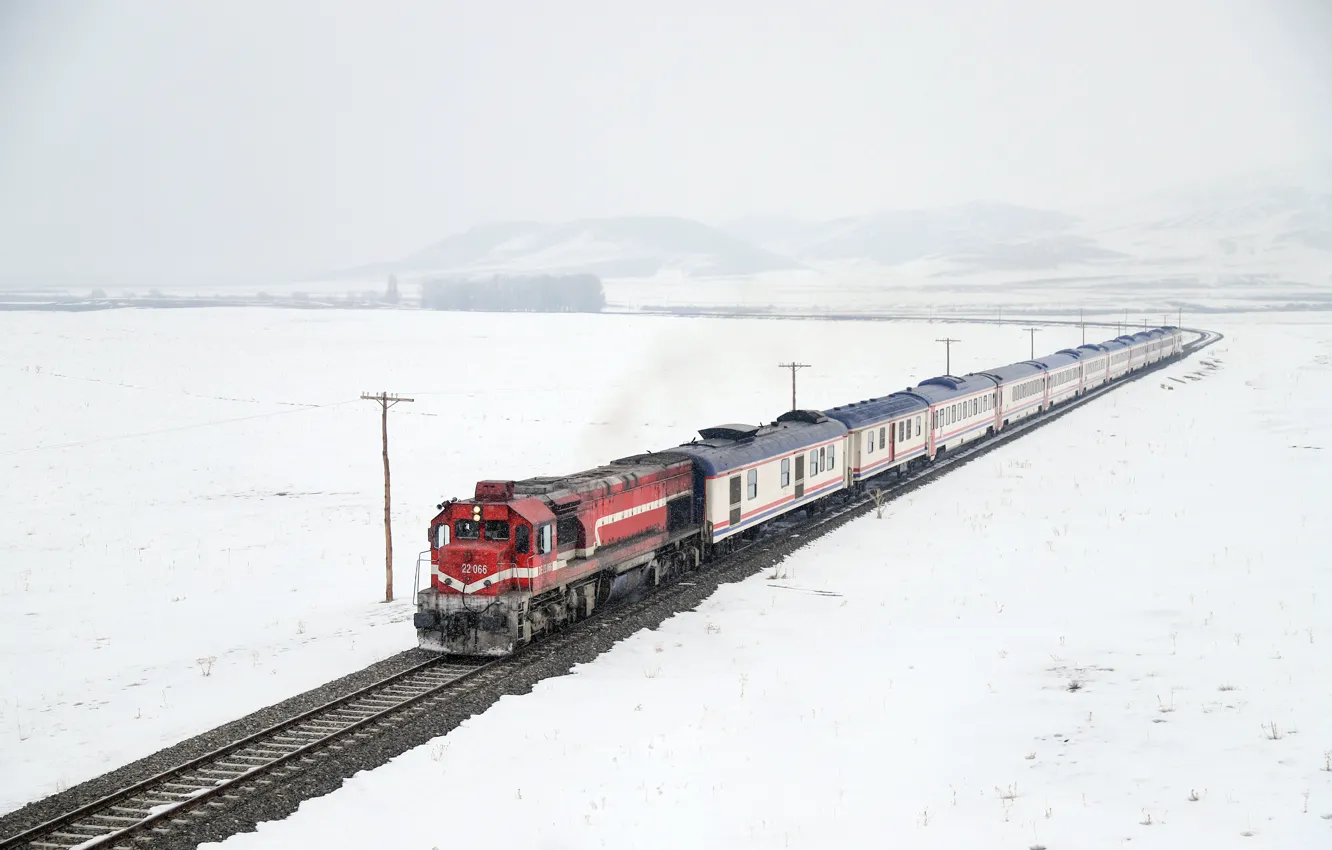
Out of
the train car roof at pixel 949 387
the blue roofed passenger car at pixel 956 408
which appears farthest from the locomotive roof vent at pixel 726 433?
the train car roof at pixel 949 387

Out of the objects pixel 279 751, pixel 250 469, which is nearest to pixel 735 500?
pixel 279 751

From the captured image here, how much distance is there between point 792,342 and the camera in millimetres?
137250

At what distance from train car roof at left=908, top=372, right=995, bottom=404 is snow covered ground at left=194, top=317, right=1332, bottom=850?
16551mm

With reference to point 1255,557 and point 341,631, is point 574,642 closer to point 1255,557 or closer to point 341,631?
point 341,631

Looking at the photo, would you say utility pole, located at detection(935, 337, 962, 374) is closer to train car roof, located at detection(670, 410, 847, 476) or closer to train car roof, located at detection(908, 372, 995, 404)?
train car roof, located at detection(908, 372, 995, 404)

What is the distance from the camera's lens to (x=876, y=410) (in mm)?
44406

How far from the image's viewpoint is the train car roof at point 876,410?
42.3 meters

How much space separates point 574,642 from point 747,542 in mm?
12442

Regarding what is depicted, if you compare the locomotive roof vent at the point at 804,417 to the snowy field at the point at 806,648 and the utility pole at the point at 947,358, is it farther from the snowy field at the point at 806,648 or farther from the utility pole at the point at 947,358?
the utility pole at the point at 947,358

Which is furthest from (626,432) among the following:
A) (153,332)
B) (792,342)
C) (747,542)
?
(153,332)

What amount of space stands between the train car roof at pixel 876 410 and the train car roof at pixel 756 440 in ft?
3.64

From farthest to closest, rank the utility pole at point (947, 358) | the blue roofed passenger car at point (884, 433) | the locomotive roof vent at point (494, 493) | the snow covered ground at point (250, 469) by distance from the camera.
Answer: the utility pole at point (947, 358)
the blue roofed passenger car at point (884, 433)
the snow covered ground at point (250, 469)
the locomotive roof vent at point (494, 493)

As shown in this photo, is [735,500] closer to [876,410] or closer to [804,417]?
[804,417]

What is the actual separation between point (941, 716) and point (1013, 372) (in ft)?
160
